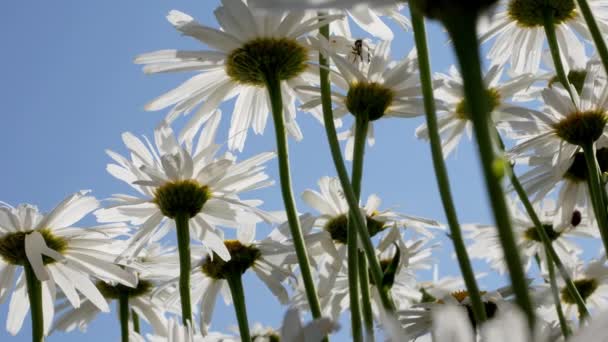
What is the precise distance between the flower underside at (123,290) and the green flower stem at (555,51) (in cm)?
97

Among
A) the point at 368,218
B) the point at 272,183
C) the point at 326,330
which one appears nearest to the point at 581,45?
the point at 368,218

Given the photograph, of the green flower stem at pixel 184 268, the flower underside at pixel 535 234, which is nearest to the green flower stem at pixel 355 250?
the green flower stem at pixel 184 268

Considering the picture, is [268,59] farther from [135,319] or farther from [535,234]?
[535,234]

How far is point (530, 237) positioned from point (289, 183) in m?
1.19

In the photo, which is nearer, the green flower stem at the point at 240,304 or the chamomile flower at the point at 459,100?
the green flower stem at the point at 240,304

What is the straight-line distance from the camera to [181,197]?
170cm

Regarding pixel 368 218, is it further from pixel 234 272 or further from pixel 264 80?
pixel 264 80

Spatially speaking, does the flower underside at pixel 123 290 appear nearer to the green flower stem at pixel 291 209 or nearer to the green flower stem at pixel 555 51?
the green flower stem at pixel 291 209

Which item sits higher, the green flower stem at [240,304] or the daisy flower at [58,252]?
the daisy flower at [58,252]

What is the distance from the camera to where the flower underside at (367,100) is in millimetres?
1519

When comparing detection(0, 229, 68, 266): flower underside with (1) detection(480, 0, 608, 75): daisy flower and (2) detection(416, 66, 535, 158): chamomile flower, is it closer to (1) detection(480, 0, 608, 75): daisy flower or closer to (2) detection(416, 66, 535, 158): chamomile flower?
(2) detection(416, 66, 535, 158): chamomile flower

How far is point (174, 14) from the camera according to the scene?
1.54 meters

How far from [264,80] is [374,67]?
204mm

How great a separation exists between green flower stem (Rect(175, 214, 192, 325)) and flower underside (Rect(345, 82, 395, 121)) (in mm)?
360
